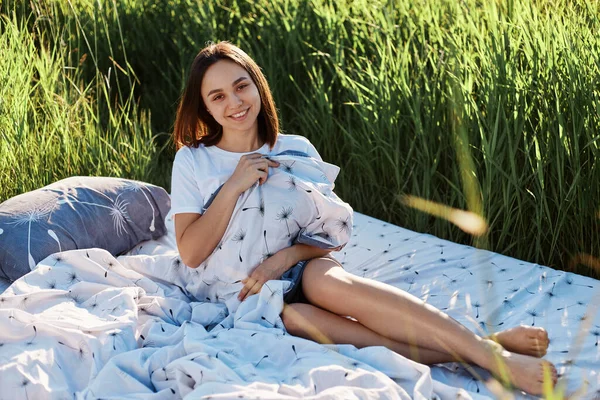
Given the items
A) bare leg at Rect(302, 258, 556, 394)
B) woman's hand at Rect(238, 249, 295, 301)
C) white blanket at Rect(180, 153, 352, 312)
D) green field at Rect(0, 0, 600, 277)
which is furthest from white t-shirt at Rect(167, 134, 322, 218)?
green field at Rect(0, 0, 600, 277)

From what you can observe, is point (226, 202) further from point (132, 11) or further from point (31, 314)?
point (132, 11)

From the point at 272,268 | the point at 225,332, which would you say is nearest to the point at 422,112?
the point at 272,268

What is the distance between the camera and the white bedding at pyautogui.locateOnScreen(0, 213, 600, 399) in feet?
6.28

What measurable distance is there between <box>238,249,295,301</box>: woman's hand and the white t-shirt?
27 centimetres

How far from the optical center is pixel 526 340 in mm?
2105

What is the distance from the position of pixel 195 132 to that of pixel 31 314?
0.76m

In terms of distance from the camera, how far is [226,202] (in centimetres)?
235

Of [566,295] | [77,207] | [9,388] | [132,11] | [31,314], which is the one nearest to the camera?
[9,388]

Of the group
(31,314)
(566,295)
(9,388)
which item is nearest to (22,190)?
(31,314)

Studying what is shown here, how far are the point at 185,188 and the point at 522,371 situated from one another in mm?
1135

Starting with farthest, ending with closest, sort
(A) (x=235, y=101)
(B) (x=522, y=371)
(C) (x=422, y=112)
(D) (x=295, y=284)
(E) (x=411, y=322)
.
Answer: (C) (x=422, y=112) → (A) (x=235, y=101) → (D) (x=295, y=284) → (E) (x=411, y=322) → (B) (x=522, y=371)

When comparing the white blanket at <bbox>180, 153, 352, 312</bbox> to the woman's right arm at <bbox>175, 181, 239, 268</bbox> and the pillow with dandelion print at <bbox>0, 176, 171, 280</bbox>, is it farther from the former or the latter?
the pillow with dandelion print at <bbox>0, 176, 171, 280</bbox>

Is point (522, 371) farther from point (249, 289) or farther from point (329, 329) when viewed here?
point (249, 289)

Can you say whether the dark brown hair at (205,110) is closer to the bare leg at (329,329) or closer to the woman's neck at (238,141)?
the woman's neck at (238,141)
